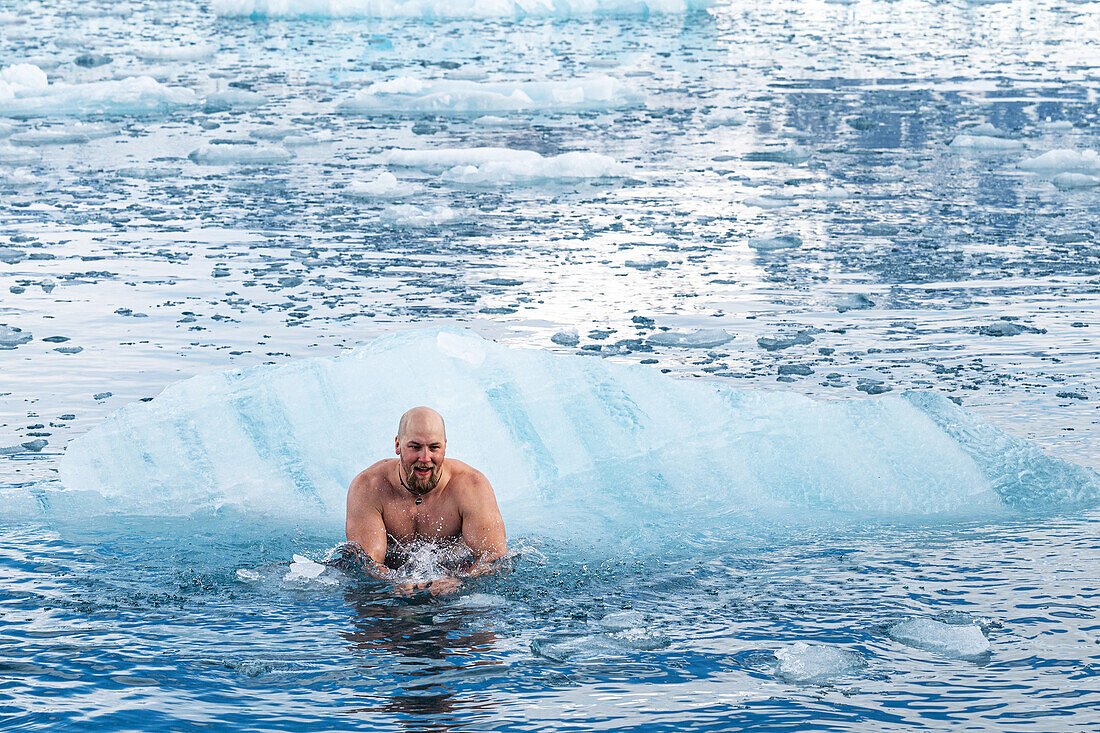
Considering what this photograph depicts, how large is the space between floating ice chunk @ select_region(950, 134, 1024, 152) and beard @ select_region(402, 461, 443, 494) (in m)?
12.9

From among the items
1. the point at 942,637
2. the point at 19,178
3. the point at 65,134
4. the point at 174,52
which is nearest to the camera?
the point at 942,637

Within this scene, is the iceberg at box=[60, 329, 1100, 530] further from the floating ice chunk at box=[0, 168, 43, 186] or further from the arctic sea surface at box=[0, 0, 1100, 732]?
the floating ice chunk at box=[0, 168, 43, 186]

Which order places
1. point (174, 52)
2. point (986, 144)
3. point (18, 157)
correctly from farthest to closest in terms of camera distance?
point (174, 52), point (986, 144), point (18, 157)

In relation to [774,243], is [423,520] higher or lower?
lower

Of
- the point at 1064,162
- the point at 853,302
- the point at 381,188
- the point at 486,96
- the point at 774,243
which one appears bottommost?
the point at 853,302

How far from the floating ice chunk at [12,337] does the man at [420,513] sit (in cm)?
461

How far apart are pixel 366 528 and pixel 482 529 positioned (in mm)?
495

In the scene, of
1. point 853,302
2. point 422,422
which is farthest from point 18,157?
point 422,422

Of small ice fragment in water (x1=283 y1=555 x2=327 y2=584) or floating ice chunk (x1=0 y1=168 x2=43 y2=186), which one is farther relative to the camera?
floating ice chunk (x1=0 y1=168 x2=43 y2=186)

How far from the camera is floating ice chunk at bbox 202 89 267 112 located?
69.6ft

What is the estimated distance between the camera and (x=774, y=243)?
1311 cm

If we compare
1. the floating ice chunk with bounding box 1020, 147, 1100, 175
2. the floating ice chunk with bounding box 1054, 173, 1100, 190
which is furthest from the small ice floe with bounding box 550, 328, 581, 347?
the floating ice chunk with bounding box 1020, 147, 1100, 175

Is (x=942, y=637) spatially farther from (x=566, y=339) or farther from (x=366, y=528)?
(x=566, y=339)

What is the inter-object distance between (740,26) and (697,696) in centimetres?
2809
